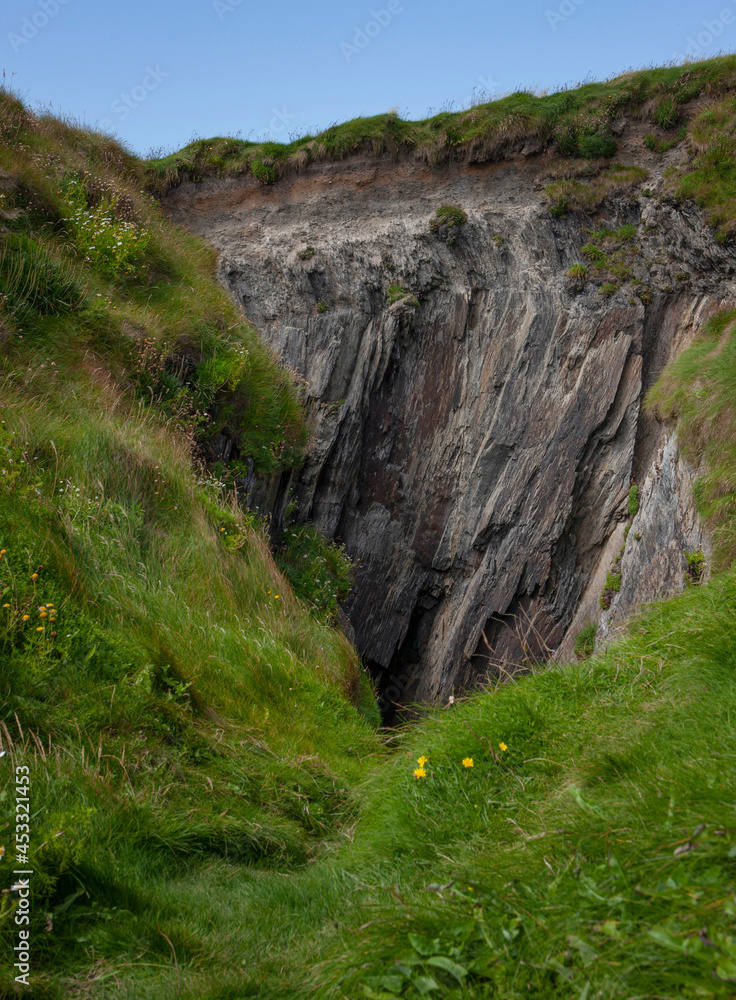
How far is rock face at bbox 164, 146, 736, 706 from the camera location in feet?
41.6

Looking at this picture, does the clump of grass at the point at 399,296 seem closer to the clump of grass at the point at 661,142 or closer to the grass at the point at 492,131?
the grass at the point at 492,131

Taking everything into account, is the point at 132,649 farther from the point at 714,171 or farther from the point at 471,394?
the point at 714,171

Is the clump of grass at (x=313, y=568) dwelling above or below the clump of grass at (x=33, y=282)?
below

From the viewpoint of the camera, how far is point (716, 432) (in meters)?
8.59

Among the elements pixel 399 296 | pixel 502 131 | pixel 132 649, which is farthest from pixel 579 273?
pixel 132 649

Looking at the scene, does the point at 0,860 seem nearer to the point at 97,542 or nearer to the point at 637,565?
the point at 97,542

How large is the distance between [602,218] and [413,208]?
440 cm

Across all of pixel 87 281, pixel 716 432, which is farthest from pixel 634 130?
pixel 87 281

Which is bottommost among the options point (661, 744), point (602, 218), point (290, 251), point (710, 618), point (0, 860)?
point (0, 860)

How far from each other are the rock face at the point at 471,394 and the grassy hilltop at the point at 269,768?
4.53 m

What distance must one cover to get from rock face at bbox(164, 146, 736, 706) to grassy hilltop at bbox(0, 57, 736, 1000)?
453 cm

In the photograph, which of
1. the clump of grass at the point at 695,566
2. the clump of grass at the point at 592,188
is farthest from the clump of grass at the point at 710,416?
the clump of grass at the point at 592,188

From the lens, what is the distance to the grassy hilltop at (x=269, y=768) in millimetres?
2123
